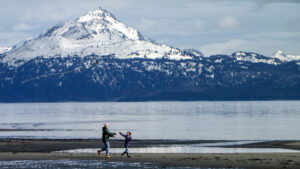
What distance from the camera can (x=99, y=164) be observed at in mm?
44625

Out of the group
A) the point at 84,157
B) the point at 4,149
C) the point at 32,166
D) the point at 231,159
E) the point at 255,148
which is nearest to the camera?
the point at 32,166

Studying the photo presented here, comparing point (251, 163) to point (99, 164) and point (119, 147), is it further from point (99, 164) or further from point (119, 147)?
point (119, 147)

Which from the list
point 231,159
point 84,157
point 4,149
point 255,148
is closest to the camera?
point 231,159

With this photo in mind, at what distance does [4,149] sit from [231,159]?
25.4 m

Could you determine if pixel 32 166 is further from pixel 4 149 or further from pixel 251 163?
pixel 4 149

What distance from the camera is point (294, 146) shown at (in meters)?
66.0

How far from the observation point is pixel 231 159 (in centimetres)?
4681

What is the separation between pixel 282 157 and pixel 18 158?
67.0 feet

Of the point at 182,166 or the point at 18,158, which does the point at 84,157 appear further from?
the point at 182,166

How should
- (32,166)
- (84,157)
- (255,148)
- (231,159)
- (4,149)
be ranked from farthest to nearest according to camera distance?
1. (255,148)
2. (4,149)
3. (84,157)
4. (231,159)
5. (32,166)

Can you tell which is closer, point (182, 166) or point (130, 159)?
point (182, 166)

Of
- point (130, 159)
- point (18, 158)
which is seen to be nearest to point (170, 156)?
point (130, 159)

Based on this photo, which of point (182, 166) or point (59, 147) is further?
point (59, 147)

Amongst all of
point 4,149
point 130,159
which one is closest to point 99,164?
point 130,159
